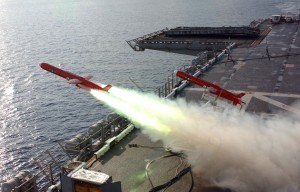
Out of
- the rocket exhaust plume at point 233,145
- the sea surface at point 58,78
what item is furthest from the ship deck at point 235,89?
the sea surface at point 58,78

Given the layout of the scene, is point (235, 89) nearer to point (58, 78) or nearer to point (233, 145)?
point (233, 145)

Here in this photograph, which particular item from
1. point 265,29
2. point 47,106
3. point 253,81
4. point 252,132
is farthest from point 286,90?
point 265,29

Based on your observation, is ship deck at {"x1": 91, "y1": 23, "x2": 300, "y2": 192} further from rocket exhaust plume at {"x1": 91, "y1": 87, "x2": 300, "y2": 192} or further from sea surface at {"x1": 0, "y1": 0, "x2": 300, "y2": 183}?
sea surface at {"x1": 0, "y1": 0, "x2": 300, "y2": 183}

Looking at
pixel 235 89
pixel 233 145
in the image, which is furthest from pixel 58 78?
pixel 233 145

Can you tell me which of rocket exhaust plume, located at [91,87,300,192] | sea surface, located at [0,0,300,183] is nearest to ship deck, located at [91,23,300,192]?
rocket exhaust plume, located at [91,87,300,192]

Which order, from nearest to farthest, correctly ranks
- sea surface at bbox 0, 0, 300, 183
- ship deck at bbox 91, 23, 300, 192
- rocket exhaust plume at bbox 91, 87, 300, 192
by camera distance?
rocket exhaust plume at bbox 91, 87, 300, 192
ship deck at bbox 91, 23, 300, 192
sea surface at bbox 0, 0, 300, 183

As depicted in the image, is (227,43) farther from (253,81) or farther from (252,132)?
(252,132)
